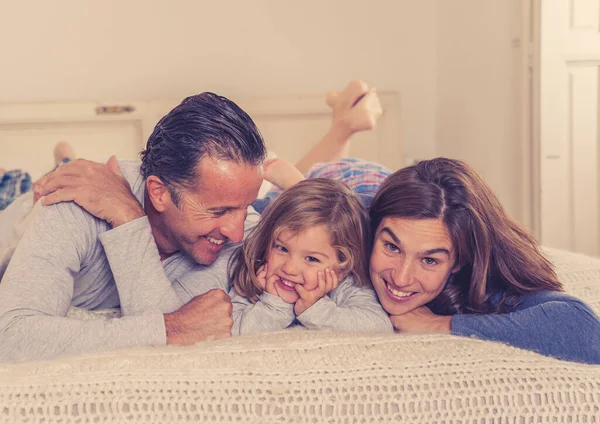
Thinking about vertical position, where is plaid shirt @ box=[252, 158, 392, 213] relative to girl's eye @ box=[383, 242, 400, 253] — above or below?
above

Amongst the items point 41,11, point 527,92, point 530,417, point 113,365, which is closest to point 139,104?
point 41,11

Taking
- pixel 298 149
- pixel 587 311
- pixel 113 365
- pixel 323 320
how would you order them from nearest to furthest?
pixel 113 365 → pixel 587 311 → pixel 323 320 → pixel 298 149

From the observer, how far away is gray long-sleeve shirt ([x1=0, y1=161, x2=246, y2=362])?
133 centimetres

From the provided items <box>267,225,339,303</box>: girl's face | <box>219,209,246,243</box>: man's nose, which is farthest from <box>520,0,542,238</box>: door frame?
<box>219,209,246,243</box>: man's nose

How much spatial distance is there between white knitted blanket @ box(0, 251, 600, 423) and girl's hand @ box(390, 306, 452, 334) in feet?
0.54

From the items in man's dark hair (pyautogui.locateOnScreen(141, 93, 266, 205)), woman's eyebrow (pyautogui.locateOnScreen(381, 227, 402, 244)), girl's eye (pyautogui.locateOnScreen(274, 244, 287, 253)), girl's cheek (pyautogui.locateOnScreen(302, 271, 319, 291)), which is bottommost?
girl's cheek (pyautogui.locateOnScreen(302, 271, 319, 291))

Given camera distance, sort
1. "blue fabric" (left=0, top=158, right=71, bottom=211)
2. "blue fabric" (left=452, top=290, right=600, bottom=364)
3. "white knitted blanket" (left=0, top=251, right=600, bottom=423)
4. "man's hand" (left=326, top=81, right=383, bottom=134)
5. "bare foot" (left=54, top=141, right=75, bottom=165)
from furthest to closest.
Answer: "bare foot" (left=54, top=141, right=75, bottom=165) → "blue fabric" (left=0, top=158, right=71, bottom=211) → "man's hand" (left=326, top=81, right=383, bottom=134) → "blue fabric" (left=452, top=290, right=600, bottom=364) → "white knitted blanket" (left=0, top=251, right=600, bottom=423)

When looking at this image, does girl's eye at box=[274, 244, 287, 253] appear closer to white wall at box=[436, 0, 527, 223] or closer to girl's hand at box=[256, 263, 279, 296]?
girl's hand at box=[256, 263, 279, 296]

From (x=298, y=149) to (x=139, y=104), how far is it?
88 cm

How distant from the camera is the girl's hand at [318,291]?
5.05ft

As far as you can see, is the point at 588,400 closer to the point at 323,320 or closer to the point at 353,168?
the point at 323,320

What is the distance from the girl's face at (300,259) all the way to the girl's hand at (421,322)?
0.62 feet

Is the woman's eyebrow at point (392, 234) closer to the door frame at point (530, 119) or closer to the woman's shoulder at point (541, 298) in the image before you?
the woman's shoulder at point (541, 298)

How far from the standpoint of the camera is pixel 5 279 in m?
1.43
